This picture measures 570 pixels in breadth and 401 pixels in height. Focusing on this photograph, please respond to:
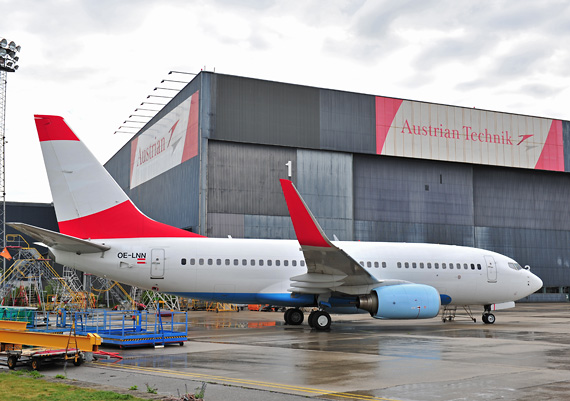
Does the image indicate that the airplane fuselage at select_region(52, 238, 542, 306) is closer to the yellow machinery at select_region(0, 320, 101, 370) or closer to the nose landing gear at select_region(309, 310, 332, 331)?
Answer: the nose landing gear at select_region(309, 310, 332, 331)

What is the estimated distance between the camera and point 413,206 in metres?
48.6


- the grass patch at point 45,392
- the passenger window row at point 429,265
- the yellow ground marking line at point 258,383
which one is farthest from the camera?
the passenger window row at point 429,265

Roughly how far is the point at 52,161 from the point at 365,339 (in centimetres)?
1180

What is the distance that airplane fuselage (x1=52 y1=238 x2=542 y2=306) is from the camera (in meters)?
19.7

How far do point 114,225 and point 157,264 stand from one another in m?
2.05

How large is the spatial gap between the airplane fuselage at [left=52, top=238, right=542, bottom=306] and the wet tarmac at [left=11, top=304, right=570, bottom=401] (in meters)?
3.36

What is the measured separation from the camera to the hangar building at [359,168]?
42188mm

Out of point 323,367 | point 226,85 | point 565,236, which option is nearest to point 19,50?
point 226,85

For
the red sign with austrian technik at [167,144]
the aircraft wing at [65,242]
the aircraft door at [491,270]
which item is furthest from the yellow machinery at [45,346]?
the red sign with austrian technik at [167,144]

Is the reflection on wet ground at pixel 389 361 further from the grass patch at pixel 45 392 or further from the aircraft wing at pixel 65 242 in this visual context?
the aircraft wing at pixel 65 242

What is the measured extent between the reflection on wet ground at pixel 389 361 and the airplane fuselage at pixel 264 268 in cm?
222

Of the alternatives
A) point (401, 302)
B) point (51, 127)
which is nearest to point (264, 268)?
point (401, 302)

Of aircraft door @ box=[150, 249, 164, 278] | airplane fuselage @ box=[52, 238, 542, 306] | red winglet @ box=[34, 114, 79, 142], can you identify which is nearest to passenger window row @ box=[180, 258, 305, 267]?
airplane fuselage @ box=[52, 238, 542, 306]

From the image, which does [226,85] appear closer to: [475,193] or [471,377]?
[475,193]
